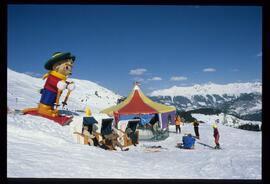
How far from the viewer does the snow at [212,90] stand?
5496 mm

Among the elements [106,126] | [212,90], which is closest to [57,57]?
[106,126]

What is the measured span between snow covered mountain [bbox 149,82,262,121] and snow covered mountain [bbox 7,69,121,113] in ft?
2.34

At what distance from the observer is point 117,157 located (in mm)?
5590

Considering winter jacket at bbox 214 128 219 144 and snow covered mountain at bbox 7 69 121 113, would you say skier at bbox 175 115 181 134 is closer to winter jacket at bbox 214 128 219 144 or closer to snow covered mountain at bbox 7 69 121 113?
winter jacket at bbox 214 128 219 144

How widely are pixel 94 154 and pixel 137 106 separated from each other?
3.23 ft

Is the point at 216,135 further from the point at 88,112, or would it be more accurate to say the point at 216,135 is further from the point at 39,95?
the point at 39,95

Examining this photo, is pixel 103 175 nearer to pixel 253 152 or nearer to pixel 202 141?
pixel 202 141

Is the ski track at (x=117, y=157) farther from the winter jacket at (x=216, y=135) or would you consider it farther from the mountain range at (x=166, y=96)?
the mountain range at (x=166, y=96)

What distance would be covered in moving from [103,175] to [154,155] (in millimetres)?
836

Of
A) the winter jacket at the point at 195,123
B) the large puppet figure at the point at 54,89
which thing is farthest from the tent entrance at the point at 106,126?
the winter jacket at the point at 195,123

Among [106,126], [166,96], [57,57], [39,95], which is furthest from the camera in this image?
[106,126]

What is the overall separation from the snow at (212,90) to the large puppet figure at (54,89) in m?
1.27

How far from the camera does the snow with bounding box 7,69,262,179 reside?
5.24 metres
